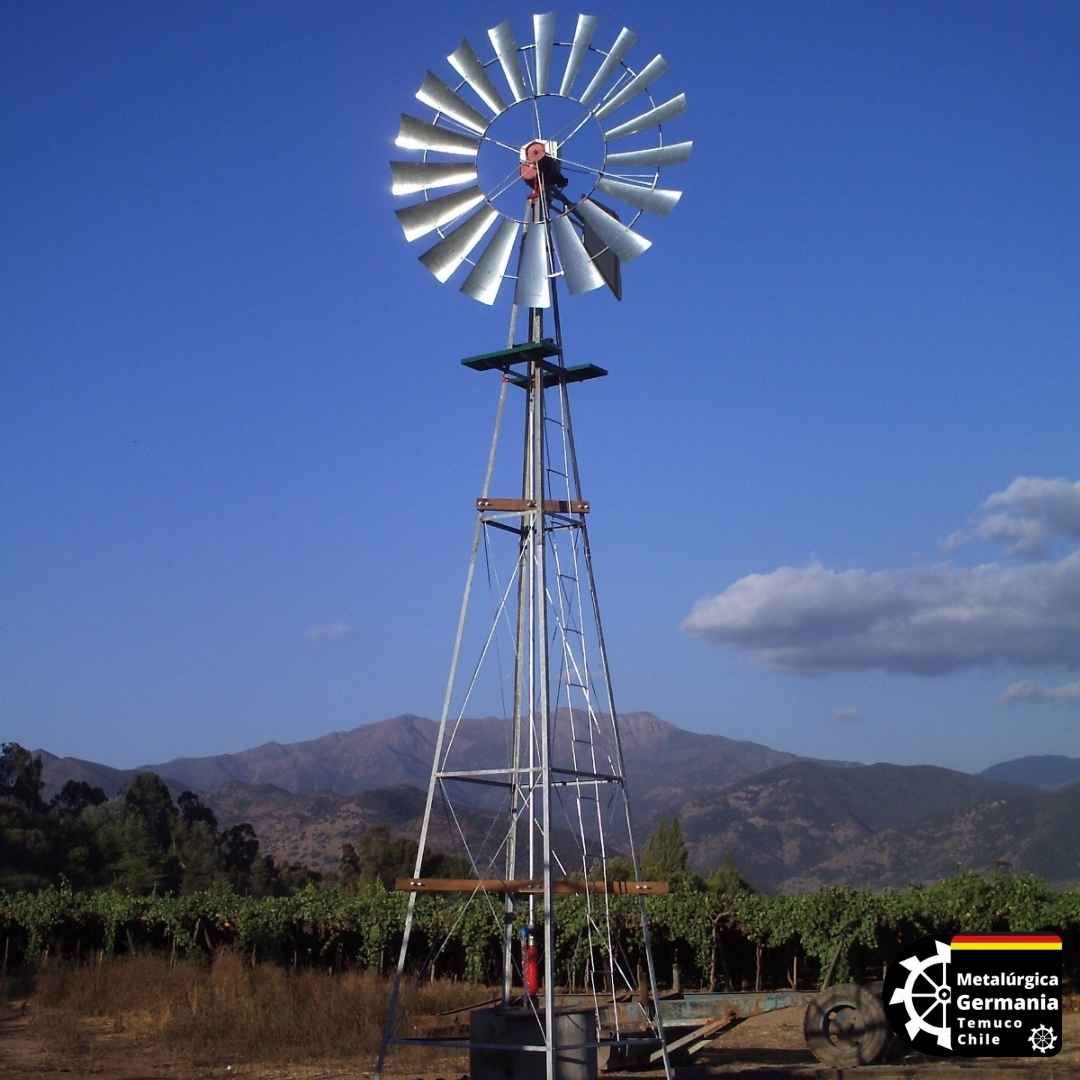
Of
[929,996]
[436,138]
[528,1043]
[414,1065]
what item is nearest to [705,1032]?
[929,996]

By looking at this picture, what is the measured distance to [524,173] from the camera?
49.5 feet

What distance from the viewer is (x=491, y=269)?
15.0 meters

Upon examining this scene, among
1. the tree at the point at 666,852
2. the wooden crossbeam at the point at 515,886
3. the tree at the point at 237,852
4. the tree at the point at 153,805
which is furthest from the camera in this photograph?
the tree at the point at 153,805

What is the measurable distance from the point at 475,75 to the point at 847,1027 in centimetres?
1174

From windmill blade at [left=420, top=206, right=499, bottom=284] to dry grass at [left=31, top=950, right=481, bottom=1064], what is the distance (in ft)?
27.5

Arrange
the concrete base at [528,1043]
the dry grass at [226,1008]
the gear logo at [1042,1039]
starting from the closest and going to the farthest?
the concrete base at [528,1043] < the gear logo at [1042,1039] < the dry grass at [226,1008]

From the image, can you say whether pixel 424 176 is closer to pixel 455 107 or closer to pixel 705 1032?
pixel 455 107

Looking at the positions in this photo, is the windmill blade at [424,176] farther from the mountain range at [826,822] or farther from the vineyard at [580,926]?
the mountain range at [826,822]

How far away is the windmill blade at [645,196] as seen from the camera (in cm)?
1484

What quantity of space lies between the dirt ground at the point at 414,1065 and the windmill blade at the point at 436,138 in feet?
34.6

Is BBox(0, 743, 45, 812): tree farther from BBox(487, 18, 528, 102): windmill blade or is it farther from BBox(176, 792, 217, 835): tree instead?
BBox(487, 18, 528, 102): windmill blade

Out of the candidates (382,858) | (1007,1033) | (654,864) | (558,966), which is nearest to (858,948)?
(558,966)

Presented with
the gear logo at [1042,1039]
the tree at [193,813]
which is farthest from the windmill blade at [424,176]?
the tree at [193,813]

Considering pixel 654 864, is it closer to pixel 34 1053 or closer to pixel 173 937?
pixel 173 937
